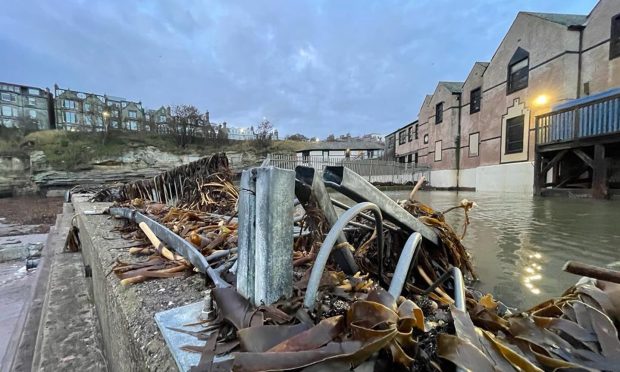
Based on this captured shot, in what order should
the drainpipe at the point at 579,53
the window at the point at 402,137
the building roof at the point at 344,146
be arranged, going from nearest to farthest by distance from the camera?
1. the drainpipe at the point at 579,53
2. the window at the point at 402,137
3. the building roof at the point at 344,146

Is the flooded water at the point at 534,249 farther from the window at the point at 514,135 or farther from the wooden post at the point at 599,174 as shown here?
the window at the point at 514,135

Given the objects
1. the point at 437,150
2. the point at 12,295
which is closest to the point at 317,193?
the point at 12,295

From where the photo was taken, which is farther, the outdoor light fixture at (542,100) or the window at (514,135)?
the window at (514,135)

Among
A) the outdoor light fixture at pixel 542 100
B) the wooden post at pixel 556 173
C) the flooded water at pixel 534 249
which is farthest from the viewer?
the outdoor light fixture at pixel 542 100

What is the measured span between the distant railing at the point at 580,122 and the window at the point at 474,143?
6.51 metres

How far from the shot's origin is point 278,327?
0.53m

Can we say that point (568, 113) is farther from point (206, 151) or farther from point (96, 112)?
point (96, 112)

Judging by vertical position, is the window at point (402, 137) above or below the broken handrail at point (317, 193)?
above

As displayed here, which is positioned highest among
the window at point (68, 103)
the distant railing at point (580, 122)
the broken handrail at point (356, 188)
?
the window at point (68, 103)

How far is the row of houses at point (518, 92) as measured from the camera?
1052cm

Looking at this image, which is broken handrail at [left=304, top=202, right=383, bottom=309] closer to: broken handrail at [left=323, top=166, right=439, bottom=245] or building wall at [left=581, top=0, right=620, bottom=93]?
broken handrail at [left=323, top=166, right=439, bottom=245]

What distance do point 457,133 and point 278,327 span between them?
21.7m

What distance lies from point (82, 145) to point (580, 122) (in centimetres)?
3536

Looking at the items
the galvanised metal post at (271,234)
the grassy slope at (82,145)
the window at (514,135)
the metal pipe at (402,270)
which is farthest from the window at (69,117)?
the metal pipe at (402,270)
